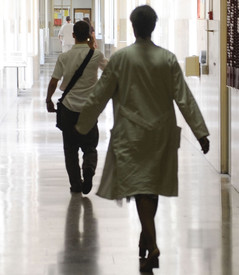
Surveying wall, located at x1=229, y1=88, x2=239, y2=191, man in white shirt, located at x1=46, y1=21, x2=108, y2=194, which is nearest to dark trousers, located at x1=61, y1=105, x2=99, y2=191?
man in white shirt, located at x1=46, y1=21, x2=108, y2=194

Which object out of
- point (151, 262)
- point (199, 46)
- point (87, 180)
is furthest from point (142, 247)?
point (199, 46)

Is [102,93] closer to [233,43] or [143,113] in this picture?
[143,113]

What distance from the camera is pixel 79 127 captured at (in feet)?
18.0

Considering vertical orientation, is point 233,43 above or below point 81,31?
below

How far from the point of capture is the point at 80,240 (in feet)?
20.5

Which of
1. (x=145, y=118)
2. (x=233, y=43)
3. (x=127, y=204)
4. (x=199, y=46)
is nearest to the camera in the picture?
(x=145, y=118)

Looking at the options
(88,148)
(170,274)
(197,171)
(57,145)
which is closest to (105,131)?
(57,145)

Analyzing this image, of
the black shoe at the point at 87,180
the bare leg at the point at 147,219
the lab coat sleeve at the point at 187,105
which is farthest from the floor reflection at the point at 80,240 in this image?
the lab coat sleeve at the point at 187,105

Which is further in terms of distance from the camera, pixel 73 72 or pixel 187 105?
pixel 73 72

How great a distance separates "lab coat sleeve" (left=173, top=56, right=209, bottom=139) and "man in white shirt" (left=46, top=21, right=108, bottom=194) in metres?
2.41

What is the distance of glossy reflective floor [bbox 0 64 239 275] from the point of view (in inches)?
219

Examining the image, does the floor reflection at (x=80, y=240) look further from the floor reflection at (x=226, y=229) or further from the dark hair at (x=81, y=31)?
the dark hair at (x=81, y=31)

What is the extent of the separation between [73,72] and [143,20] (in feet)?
8.07

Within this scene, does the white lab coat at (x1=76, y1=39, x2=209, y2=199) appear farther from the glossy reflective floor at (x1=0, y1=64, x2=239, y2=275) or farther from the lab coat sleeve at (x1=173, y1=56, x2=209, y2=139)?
the glossy reflective floor at (x1=0, y1=64, x2=239, y2=275)
